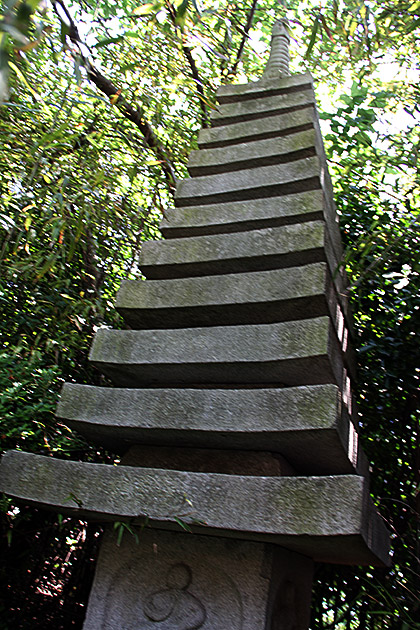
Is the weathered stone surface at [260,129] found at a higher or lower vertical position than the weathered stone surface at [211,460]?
higher

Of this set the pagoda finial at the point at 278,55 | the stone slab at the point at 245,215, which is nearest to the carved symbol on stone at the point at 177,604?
the stone slab at the point at 245,215

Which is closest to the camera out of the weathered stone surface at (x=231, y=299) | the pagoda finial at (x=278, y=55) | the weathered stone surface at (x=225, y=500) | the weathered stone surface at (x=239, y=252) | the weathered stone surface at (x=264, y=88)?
the weathered stone surface at (x=225, y=500)

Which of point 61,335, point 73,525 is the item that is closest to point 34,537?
point 73,525

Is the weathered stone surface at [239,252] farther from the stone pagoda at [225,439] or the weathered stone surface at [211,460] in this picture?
the weathered stone surface at [211,460]

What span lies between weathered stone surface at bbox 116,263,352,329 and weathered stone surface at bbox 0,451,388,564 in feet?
2.44

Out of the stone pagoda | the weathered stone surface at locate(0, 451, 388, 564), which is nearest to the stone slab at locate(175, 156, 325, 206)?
the stone pagoda

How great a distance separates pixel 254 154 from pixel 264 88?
0.80 m

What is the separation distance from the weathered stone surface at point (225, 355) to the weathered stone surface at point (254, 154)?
117cm

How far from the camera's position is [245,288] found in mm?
2242

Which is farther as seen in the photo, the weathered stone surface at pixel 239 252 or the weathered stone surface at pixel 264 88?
the weathered stone surface at pixel 264 88

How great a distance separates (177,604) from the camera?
71.1 inches

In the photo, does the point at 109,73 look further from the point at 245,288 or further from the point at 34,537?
the point at 34,537

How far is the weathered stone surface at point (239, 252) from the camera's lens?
2312mm

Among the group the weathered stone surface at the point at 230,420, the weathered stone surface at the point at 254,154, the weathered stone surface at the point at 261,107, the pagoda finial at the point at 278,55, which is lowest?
the weathered stone surface at the point at 230,420
